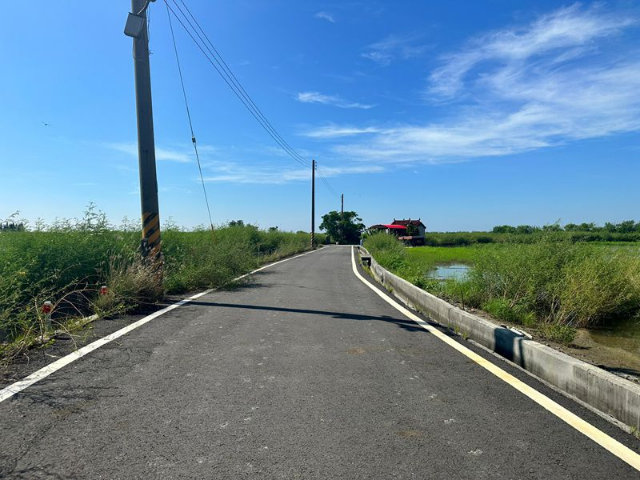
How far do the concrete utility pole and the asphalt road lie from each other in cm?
437

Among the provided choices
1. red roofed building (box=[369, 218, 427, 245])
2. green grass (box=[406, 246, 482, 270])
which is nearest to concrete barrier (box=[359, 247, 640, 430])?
green grass (box=[406, 246, 482, 270])

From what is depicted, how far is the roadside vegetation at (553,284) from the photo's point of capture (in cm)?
858

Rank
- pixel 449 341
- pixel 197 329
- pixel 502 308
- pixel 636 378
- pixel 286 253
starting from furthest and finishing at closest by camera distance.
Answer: pixel 286 253 → pixel 502 308 → pixel 197 329 → pixel 449 341 → pixel 636 378

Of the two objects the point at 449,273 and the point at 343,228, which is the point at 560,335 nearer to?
the point at 449,273

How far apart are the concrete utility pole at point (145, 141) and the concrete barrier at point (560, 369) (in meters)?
6.44

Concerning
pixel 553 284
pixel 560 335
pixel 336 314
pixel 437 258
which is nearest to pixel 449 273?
pixel 553 284

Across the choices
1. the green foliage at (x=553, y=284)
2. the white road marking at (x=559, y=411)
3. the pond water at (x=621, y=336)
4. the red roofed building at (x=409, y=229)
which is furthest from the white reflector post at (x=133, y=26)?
the red roofed building at (x=409, y=229)

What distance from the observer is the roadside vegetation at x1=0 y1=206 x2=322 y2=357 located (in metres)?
5.66

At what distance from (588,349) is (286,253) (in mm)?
26840

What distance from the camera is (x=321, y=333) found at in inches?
257

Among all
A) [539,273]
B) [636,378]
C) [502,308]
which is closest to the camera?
[636,378]

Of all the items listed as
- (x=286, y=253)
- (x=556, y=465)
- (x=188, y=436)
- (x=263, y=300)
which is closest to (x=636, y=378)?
(x=556, y=465)

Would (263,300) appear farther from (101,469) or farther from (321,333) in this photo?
(101,469)

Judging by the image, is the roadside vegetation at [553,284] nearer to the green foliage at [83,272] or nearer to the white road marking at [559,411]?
the white road marking at [559,411]
